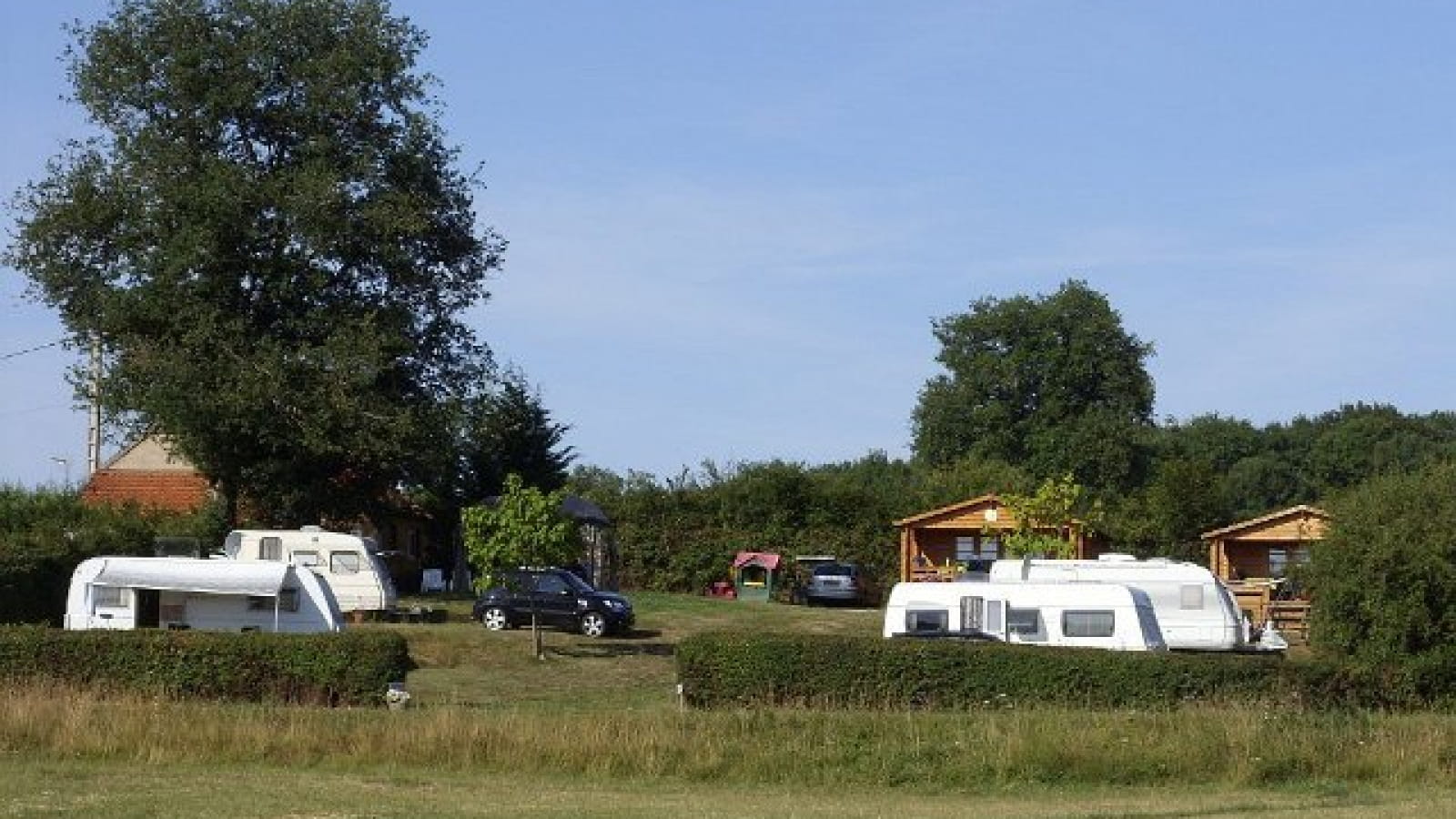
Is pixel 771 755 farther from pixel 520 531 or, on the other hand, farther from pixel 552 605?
pixel 552 605

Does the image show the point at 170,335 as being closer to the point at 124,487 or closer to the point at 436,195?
the point at 436,195

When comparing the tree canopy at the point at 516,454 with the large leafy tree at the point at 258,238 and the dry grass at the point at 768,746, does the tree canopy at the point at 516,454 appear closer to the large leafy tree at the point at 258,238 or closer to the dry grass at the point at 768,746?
the large leafy tree at the point at 258,238

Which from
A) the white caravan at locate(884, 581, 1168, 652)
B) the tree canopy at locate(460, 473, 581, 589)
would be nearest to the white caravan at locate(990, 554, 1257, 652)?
the white caravan at locate(884, 581, 1168, 652)

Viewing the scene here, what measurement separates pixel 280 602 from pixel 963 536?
26.8m

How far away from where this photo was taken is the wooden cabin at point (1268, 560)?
149 feet

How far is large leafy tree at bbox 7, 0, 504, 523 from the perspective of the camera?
1848 inches

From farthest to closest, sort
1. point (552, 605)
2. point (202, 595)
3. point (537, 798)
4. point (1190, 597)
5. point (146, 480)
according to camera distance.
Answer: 1. point (146, 480)
2. point (552, 605)
3. point (1190, 597)
4. point (202, 595)
5. point (537, 798)

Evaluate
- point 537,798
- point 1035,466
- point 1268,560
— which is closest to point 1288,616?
point 1268,560

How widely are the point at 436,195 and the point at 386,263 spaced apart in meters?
2.34

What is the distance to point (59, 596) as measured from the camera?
133 ft

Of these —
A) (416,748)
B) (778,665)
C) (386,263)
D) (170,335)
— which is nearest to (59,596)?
(170,335)

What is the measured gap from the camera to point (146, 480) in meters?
67.0

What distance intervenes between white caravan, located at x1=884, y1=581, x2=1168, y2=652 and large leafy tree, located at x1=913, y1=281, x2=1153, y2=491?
186 feet

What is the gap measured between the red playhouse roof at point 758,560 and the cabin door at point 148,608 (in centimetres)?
2167
